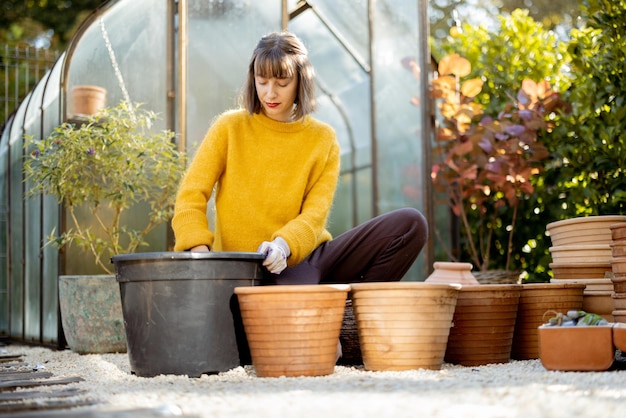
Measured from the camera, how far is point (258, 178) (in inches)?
106

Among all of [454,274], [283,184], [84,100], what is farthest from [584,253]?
[84,100]

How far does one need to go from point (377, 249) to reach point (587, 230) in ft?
2.67

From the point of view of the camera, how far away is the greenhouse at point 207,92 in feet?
12.6

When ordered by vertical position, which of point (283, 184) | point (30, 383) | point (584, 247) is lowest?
point (30, 383)

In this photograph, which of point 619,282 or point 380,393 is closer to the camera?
point 380,393

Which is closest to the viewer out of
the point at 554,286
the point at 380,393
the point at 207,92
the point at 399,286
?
the point at 380,393

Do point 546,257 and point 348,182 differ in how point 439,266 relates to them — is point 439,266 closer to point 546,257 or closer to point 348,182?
point 546,257

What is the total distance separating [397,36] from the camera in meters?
4.52

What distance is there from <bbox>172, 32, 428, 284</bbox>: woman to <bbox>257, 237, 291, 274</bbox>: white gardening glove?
0.59ft

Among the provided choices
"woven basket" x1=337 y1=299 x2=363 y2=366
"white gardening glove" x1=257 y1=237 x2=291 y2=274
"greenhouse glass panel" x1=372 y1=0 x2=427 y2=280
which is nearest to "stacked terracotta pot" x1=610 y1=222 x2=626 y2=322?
"woven basket" x1=337 y1=299 x2=363 y2=366

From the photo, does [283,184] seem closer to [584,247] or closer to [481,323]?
[481,323]

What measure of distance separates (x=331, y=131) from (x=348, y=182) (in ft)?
6.57

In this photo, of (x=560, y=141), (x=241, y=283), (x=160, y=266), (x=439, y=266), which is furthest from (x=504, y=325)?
(x=560, y=141)

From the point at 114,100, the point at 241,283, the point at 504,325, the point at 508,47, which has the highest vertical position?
the point at 508,47
